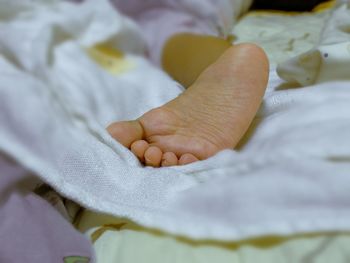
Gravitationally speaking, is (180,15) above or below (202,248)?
below

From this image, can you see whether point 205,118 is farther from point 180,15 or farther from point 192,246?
point 180,15

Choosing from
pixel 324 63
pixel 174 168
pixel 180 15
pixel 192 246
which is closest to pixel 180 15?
pixel 180 15

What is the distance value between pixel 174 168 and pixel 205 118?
83 mm

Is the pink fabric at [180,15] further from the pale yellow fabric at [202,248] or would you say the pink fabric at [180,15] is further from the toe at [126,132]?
the pale yellow fabric at [202,248]

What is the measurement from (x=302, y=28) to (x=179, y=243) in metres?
0.68

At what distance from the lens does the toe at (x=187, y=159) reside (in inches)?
19.2

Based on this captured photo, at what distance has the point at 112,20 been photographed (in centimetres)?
82

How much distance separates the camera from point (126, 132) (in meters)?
0.50

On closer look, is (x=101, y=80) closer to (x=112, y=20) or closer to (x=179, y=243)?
(x=112, y=20)

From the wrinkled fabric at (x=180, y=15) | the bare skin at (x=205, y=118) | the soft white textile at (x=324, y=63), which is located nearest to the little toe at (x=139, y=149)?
the bare skin at (x=205, y=118)

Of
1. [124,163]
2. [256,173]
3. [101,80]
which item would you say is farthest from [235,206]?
[101,80]

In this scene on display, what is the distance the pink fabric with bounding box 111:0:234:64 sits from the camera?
94cm

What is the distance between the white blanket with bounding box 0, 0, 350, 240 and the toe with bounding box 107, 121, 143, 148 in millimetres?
12

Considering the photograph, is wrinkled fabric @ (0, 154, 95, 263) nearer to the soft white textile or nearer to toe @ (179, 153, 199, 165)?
toe @ (179, 153, 199, 165)
